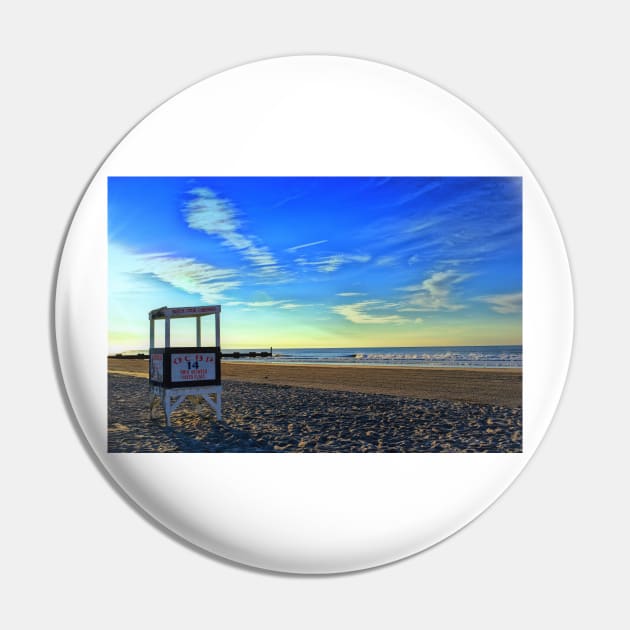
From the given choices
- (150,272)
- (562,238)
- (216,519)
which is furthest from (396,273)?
(216,519)

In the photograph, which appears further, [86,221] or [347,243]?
[347,243]

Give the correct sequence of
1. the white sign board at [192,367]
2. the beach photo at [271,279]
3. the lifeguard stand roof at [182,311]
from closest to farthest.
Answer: the beach photo at [271,279] < the lifeguard stand roof at [182,311] < the white sign board at [192,367]

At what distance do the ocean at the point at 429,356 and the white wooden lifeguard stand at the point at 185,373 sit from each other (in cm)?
18

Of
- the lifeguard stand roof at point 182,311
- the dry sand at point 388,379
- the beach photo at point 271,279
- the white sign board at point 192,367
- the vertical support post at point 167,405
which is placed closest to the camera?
the beach photo at point 271,279

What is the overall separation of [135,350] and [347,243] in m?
1.83

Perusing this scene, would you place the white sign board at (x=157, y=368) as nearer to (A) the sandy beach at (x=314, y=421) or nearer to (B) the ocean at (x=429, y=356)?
(A) the sandy beach at (x=314, y=421)

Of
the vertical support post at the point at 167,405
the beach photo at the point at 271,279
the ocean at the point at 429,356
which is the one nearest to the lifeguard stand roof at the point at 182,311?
the beach photo at the point at 271,279

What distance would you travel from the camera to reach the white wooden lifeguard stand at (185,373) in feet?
11.7

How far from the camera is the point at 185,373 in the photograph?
3713 mm

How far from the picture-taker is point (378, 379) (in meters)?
9.32

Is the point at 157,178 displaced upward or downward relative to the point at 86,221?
upward

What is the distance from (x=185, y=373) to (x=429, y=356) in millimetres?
6463

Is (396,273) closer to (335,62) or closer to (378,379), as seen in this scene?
(335,62)

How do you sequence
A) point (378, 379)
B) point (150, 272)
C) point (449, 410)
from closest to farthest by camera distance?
point (150, 272)
point (449, 410)
point (378, 379)
